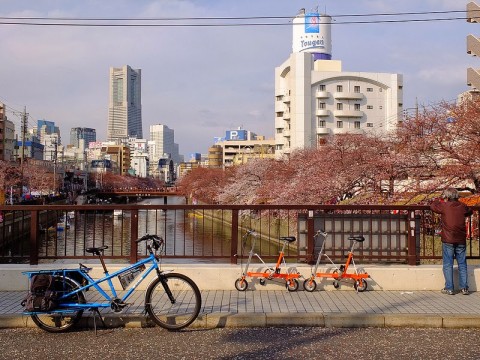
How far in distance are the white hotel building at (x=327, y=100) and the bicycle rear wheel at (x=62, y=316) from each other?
73.7 metres

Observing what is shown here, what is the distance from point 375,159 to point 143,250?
61.2 feet

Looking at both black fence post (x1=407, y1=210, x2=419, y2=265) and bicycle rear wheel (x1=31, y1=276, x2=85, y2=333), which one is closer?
bicycle rear wheel (x1=31, y1=276, x2=85, y2=333)

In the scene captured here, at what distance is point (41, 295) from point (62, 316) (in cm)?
39

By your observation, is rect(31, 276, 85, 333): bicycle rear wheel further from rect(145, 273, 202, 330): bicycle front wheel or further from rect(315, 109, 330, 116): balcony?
rect(315, 109, 330, 116): balcony

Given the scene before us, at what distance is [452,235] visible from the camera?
7891mm

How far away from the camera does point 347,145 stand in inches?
1336

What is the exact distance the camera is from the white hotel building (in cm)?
8106

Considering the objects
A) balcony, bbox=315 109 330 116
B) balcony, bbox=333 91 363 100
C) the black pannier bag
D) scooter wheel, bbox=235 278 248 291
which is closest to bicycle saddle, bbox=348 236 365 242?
scooter wheel, bbox=235 278 248 291

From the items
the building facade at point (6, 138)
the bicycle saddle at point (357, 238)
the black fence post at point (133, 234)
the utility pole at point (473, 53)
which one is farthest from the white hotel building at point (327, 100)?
the black fence post at point (133, 234)

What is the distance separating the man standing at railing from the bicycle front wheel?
4.21 meters

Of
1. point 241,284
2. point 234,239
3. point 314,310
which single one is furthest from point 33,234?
point 314,310

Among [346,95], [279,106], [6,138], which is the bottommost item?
[6,138]

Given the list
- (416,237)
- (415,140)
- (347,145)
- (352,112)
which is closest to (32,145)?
(352,112)

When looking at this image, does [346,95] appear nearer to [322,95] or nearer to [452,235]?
[322,95]
